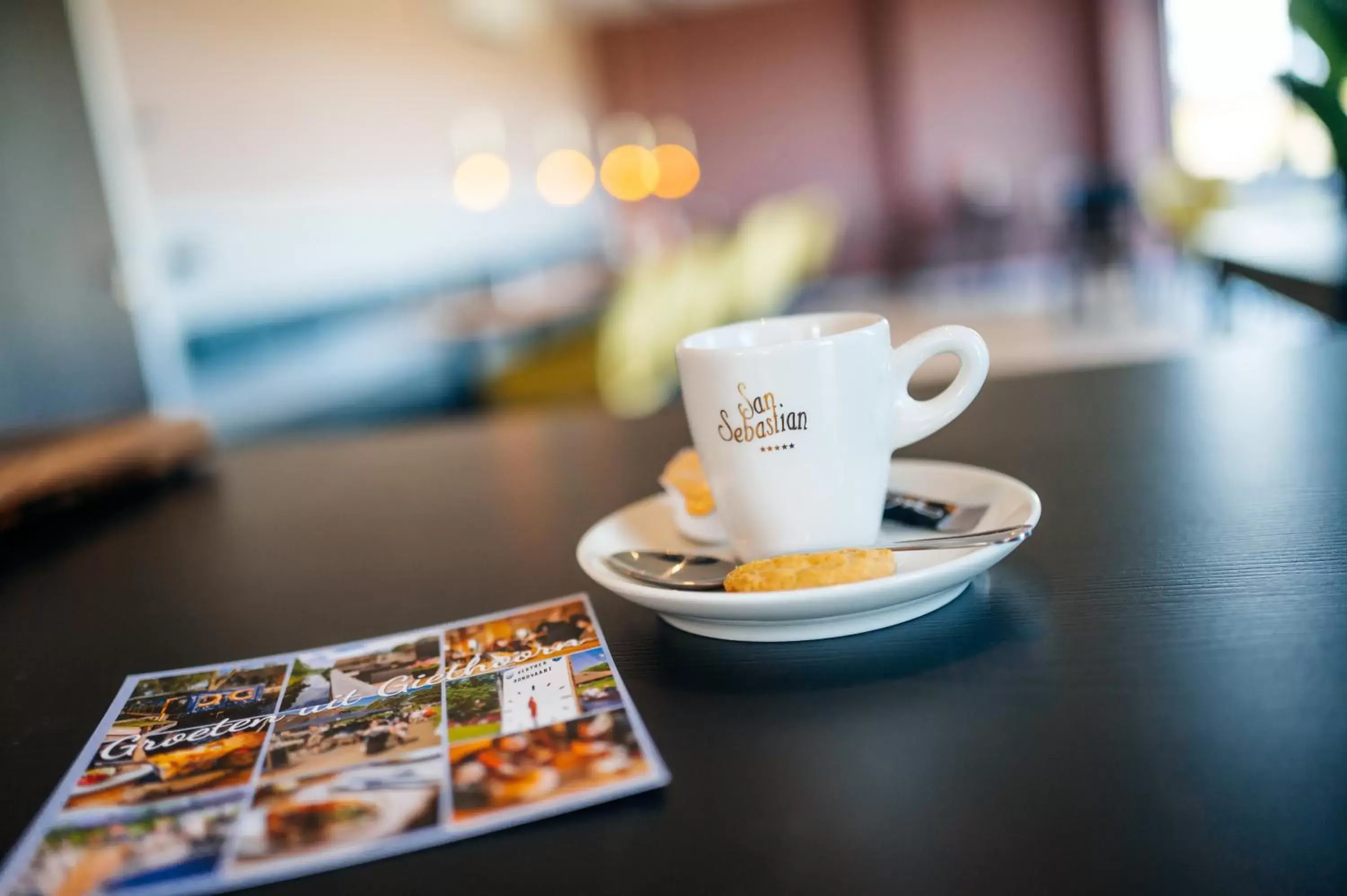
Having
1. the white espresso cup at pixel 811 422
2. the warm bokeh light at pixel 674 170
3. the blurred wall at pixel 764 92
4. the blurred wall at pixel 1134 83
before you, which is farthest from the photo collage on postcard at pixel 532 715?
the blurred wall at pixel 764 92

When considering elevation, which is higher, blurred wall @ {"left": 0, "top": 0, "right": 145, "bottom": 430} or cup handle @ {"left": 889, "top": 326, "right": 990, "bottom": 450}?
blurred wall @ {"left": 0, "top": 0, "right": 145, "bottom": 430}

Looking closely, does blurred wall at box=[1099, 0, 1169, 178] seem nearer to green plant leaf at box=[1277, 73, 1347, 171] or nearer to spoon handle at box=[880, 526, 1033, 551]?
green plant leaf at box=[1277, 73, 1347, 171]

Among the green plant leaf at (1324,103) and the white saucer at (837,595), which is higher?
the green plant leaf at (1324,103)

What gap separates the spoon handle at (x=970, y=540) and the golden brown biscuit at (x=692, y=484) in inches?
4.6

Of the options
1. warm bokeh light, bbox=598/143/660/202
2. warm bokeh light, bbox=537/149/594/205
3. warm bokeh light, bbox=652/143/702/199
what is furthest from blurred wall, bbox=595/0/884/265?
warm bokeh light, bbox=598/143/660/202

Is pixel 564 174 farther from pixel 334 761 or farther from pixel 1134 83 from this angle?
pixel 334 761

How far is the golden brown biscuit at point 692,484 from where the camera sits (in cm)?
61

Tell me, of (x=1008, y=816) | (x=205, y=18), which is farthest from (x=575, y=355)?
(x=1008, y=816)

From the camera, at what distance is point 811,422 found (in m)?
0.52

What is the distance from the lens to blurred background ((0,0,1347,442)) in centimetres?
361

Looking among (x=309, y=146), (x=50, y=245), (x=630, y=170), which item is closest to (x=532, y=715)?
(x=50, y=245)

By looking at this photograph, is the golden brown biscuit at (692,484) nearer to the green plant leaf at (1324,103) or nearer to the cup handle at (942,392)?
the cup handle at (942,392)

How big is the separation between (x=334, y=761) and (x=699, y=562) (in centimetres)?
21

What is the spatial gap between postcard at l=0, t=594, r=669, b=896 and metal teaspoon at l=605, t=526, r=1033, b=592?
0.12ft
